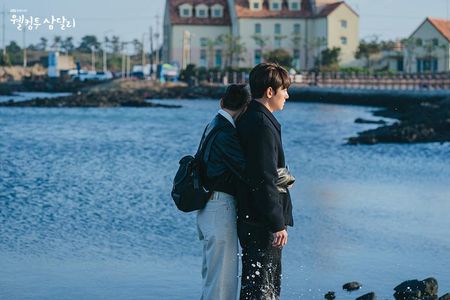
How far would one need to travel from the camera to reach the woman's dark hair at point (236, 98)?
6.23 metres

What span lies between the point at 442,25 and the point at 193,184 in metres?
84.1

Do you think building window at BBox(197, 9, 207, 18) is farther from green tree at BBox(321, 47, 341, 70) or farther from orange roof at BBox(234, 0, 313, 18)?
green tree at BBox(321, 47, 341, 70)

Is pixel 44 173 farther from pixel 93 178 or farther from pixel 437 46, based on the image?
pixel 437 46

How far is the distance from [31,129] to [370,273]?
1349 inches

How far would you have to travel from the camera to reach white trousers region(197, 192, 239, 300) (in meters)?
6.19

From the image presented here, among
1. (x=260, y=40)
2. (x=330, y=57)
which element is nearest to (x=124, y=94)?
(x=260, y=40)

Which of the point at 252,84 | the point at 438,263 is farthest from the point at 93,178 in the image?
the point at 252,84

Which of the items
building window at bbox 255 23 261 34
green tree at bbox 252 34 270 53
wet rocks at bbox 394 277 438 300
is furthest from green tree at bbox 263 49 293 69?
wet rocks at bbox 394 277 438 300

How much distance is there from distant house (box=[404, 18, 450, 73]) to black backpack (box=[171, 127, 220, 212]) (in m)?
78.9

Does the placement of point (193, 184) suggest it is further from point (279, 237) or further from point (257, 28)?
point (257, 28)

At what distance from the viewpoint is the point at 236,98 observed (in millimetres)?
6234

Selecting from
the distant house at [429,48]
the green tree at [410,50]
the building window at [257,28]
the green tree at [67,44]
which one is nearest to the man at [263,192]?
the distant house at [429,48]

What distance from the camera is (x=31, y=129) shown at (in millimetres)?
43250

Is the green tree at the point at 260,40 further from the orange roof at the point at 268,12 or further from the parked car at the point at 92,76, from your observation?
the parked car at the point at 92,76
